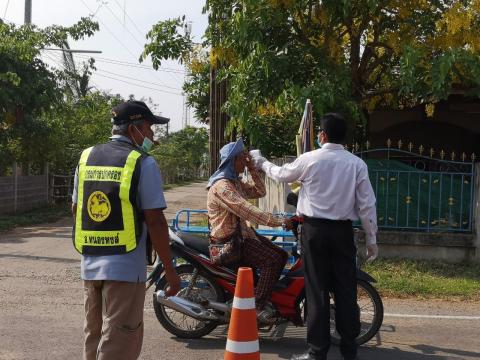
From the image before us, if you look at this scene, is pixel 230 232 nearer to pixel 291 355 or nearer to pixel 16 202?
pixel 291 355

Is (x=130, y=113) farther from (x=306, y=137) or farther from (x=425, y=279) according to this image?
(x=425, y=279)

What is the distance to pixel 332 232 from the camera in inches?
182

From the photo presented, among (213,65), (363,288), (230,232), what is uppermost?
(213,65)

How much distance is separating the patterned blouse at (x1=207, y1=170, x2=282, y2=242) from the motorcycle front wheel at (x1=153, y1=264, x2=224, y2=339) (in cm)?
42

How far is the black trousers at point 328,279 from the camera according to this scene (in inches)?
182

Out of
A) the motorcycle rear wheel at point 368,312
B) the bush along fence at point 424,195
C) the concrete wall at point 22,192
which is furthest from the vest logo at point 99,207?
the concrete wall at point 22,192

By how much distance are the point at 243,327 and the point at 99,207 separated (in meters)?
1.27

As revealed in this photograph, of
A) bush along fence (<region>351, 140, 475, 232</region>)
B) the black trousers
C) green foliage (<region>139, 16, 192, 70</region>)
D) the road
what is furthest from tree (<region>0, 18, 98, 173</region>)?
the black trousers

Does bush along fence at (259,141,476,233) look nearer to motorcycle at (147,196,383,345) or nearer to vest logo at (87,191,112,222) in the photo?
motorcycle at (147,196,383,345)

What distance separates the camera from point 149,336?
18.6 ft

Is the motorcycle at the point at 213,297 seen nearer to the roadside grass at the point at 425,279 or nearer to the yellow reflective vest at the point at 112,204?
the yellow reflective vest at the point at 112,204

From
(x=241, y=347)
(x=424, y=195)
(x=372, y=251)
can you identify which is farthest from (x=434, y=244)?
(x=241, y=347)

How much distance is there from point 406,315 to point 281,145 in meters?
5.58

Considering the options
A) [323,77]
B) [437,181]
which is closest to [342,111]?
[323,77]
